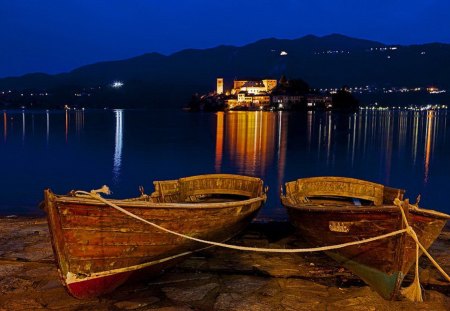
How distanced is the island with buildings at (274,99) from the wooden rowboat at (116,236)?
537 feet

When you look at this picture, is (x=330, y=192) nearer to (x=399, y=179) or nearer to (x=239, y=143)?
(x=399, y=179)

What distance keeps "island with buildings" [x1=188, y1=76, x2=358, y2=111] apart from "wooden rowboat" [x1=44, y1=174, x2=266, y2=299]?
537ft

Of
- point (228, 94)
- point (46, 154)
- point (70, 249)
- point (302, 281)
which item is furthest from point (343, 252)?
point (228, 94)

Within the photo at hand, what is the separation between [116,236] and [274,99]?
6650 inches

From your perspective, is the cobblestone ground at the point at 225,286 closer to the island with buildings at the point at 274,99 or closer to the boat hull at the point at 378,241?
the boat hull at the point at 378,241

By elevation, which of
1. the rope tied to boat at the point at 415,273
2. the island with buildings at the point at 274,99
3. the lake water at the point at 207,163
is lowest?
the lake water at the point at 207,163

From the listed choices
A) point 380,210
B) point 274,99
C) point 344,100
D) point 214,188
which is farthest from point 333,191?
point 344,100

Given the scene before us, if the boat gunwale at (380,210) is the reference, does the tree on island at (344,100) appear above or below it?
above

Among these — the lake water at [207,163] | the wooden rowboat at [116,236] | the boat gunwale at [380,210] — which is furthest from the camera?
the lake water at [207,163]

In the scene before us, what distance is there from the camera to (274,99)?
174m

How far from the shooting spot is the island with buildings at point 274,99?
174 m

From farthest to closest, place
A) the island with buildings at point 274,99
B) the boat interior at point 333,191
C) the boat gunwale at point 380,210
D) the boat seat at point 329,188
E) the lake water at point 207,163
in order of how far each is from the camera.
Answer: the island with buildings at point 274,99, the lake water at point 207,163, the boat seat at point 329,188, the boat interior at point 333,191, the boat gunwale at point 380,210

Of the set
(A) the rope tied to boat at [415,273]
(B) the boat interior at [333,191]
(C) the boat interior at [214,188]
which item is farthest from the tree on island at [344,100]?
(A) the rope tied to boat at [415,273]

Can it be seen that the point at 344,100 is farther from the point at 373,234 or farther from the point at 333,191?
the point at 373,234
